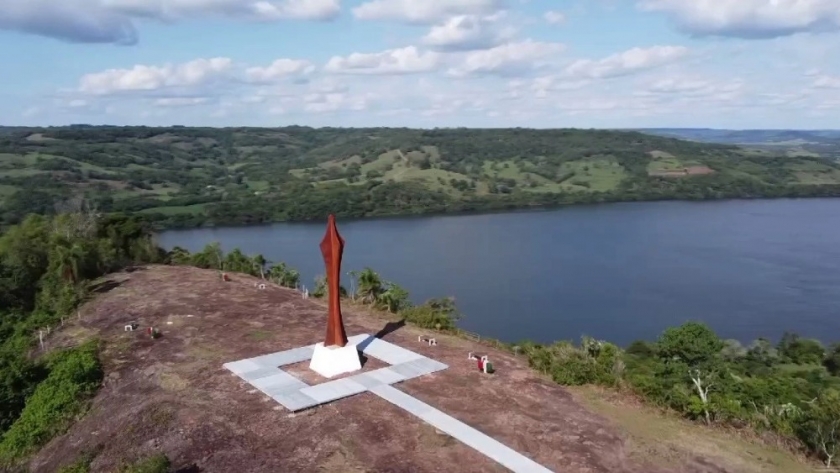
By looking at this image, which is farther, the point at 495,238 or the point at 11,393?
the point at 495,238

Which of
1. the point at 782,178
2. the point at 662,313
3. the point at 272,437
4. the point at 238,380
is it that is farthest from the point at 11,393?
the point at 782,178

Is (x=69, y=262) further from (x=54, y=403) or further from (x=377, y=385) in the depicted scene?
(x=377, y=385)

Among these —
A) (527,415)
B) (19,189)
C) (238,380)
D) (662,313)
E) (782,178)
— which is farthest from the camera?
(782,178)

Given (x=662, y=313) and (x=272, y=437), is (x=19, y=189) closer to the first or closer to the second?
(x=662, y=313)

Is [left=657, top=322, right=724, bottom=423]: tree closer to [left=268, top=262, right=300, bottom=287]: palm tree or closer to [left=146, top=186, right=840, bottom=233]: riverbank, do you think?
[left=268, top=262, right=300, bottom=287]: palm tree

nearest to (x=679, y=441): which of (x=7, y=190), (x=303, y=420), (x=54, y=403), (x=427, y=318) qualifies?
(x=303, y=420)

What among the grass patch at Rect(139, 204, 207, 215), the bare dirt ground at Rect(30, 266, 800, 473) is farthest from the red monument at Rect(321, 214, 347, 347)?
the grass patch at Rect(139, 204, 207, 215)

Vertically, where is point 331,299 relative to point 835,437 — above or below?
above
